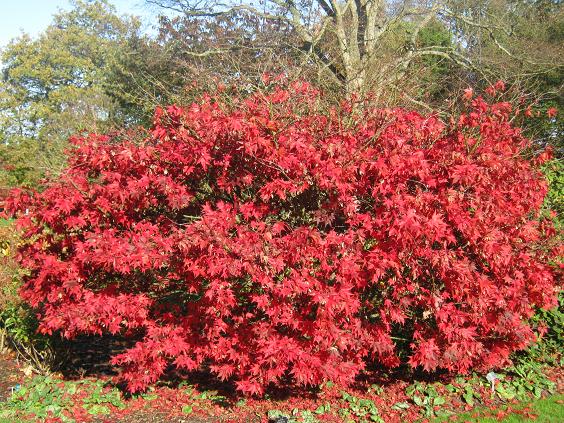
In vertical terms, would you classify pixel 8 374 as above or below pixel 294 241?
below

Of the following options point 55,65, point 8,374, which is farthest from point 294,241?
point 55,65

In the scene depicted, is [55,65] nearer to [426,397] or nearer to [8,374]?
[8,374]

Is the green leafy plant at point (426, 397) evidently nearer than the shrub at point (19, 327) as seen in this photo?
Yes

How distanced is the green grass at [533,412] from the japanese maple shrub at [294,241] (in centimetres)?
47

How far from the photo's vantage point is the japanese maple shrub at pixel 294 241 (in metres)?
3.89

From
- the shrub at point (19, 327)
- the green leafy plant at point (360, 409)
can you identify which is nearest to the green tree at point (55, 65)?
the shrub at point (19, 327)

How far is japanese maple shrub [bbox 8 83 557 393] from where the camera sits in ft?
12.8

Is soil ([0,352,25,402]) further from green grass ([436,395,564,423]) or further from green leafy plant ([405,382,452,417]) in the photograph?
green grass ([436,395,564,423])

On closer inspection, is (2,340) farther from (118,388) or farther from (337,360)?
(337,360)

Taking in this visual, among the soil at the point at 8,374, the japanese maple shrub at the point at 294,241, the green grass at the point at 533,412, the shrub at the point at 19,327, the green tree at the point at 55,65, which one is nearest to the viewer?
the japanese maple shrub at the point at 294,241

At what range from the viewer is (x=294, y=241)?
3.82 m

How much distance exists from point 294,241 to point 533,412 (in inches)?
109

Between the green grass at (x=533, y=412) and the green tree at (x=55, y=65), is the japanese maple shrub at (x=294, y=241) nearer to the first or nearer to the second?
the green grass at (x=533, y=412)

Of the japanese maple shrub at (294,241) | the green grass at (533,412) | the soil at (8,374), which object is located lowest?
the green grass at (533,412)
